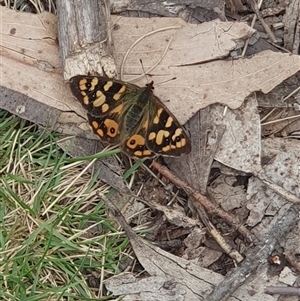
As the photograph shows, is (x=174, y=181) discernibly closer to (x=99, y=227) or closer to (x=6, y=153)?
(x=99, y=227)

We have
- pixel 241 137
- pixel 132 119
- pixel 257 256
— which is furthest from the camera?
pixel 241 137

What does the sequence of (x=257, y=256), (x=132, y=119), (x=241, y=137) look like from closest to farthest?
(x=257, y=256), (x=132, y=119), (x=241, y=137)

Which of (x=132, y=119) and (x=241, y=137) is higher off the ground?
(x=132, y=119)

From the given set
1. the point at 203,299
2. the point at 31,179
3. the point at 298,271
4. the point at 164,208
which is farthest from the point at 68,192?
the point at 298,271

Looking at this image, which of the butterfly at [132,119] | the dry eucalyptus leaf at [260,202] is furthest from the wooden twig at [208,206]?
the butterfly at [132,119]

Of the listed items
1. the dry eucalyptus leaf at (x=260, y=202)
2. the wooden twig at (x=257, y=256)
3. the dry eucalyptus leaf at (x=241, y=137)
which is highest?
the dry eucalyptus leaf at (x=241, y=137)

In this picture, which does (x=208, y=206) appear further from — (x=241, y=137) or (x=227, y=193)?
(x=241, y=137)

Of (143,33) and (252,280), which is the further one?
(143,33)

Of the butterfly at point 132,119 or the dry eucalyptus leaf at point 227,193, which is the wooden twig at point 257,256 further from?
the butterfly at point 132,119

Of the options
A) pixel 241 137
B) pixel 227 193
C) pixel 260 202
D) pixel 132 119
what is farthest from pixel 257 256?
pixel 132 119
